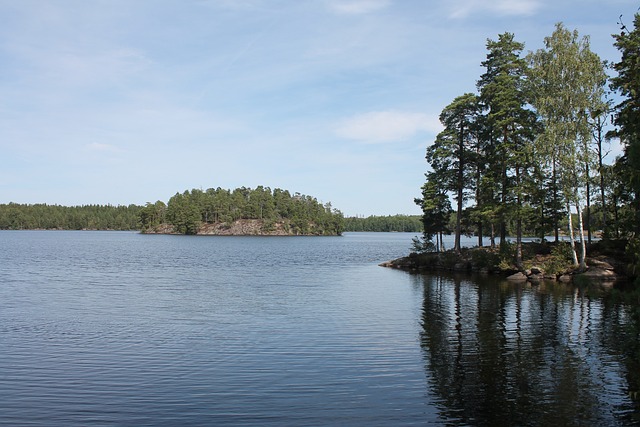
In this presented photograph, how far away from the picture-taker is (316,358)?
58.5ft

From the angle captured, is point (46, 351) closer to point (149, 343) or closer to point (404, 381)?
point (149, 343)

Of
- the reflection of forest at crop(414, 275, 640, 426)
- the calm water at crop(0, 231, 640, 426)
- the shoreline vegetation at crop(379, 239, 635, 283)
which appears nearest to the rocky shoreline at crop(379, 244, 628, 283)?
the shoreline vegetation at crop(379, 239, 635, 283)

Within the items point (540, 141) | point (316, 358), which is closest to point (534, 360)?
point (316, 358)

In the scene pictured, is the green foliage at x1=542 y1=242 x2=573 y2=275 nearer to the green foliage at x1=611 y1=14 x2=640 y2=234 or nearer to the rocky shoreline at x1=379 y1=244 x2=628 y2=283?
the rocky shoreline at x1=379 y1=244 x2=628 y2=283

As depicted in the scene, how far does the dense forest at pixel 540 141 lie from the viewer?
3991 centimetres

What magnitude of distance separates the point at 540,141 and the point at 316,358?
31128mm

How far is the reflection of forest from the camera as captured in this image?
1241 cm

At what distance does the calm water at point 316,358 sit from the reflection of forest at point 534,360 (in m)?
0.07

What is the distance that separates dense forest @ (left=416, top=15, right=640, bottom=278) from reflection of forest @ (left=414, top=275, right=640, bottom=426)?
1358 centimetres

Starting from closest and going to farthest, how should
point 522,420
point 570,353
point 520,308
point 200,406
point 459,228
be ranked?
point 522,420
point 200,406
point 570,353
point 520,308
point 459,228

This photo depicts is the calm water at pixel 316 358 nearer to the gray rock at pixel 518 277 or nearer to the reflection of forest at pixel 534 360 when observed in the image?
the reflection of forest at pixel 534 360

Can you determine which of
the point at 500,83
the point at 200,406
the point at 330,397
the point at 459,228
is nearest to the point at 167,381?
the point at 200,406

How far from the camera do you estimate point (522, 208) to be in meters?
43.7

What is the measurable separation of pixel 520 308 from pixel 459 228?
1077 inches
